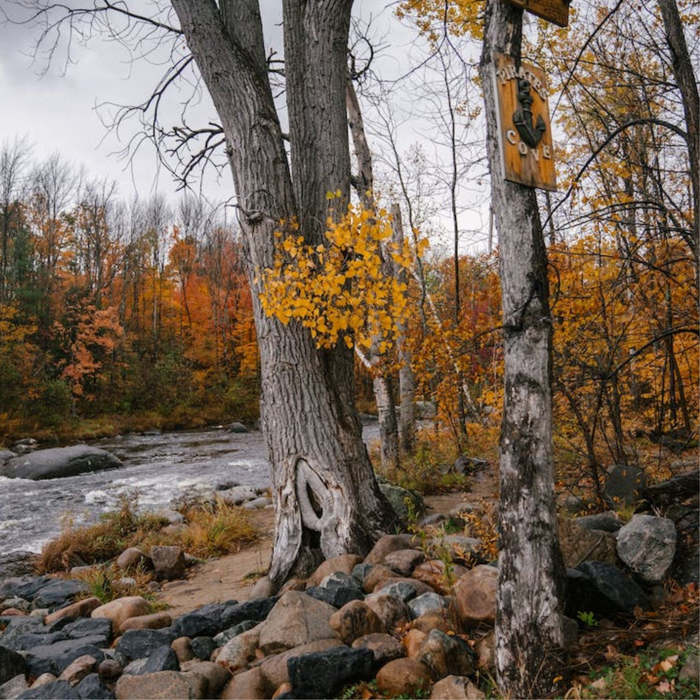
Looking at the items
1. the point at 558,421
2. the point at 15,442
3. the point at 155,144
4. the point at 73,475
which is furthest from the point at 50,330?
the point at 558,421

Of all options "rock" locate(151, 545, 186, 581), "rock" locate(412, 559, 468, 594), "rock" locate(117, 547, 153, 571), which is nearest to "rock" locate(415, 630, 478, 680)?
"rock" locate(412, 559, 468, 594)

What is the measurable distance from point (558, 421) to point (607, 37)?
506 centimetres

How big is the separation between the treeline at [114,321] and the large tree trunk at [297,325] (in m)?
19.1

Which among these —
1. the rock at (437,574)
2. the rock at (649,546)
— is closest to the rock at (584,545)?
the rock at (649,546)

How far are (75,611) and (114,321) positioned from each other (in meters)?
24.4

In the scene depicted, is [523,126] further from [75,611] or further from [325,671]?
[75,611]

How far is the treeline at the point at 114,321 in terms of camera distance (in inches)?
899

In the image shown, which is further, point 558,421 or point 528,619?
point 558,421

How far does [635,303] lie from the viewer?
5.91 m

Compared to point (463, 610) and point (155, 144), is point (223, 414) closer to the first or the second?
point (155, 144)

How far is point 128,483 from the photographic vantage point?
12.2 m

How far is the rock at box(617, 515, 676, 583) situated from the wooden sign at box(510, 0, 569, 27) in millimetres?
3165

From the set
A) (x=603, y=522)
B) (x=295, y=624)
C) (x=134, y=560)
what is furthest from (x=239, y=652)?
(x=134, y=560)

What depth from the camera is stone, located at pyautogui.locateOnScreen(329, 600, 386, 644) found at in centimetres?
339
